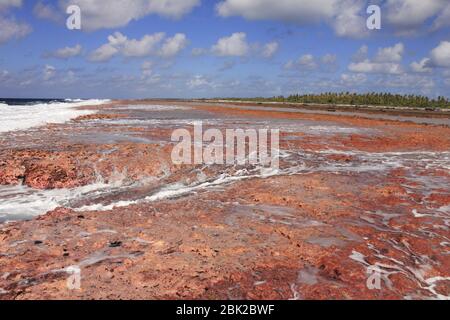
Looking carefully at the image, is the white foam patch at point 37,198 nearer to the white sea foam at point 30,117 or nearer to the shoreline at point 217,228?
the shoreline at point 217,228

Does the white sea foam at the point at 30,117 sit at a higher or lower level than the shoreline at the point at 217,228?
higher

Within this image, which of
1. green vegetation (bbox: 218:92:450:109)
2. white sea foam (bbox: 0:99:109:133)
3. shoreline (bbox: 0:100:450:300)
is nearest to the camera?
shoreline (bbox: 0:100:450:300)

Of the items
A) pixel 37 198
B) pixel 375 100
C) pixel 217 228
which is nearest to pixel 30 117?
pixel 37 198

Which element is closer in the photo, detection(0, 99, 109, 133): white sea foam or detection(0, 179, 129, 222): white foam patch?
detection(0, 179, 129, 222): white foam patch

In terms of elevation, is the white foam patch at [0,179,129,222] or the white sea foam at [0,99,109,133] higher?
the white sea foam at [0,99,109,133]

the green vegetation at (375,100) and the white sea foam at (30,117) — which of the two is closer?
the white sea foam at (30,117)

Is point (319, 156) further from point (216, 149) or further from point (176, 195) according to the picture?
point (176, 195)

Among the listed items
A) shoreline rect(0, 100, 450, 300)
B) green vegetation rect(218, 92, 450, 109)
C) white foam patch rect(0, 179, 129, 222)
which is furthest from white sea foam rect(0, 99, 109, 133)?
green vegetation rect(218, 92, 450, 109)

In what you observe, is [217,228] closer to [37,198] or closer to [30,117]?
[37,198]

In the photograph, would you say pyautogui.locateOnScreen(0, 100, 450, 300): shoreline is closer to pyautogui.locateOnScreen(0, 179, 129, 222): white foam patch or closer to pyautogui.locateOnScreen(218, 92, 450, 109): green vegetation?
pyautogui.locateOnScreen(0, 179, 129, 222): white foam patch

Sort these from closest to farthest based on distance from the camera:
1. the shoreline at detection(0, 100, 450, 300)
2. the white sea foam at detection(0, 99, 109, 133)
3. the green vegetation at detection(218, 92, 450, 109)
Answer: the shoreline at detection(0, 100, 450, 300), the white sea foam at detection(0, 99, 109, 133), the green vegetation at detection(218, 92, 450, 109)

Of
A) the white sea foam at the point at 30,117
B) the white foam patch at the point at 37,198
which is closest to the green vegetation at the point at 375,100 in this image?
the white sea foam at the point at 30,117
